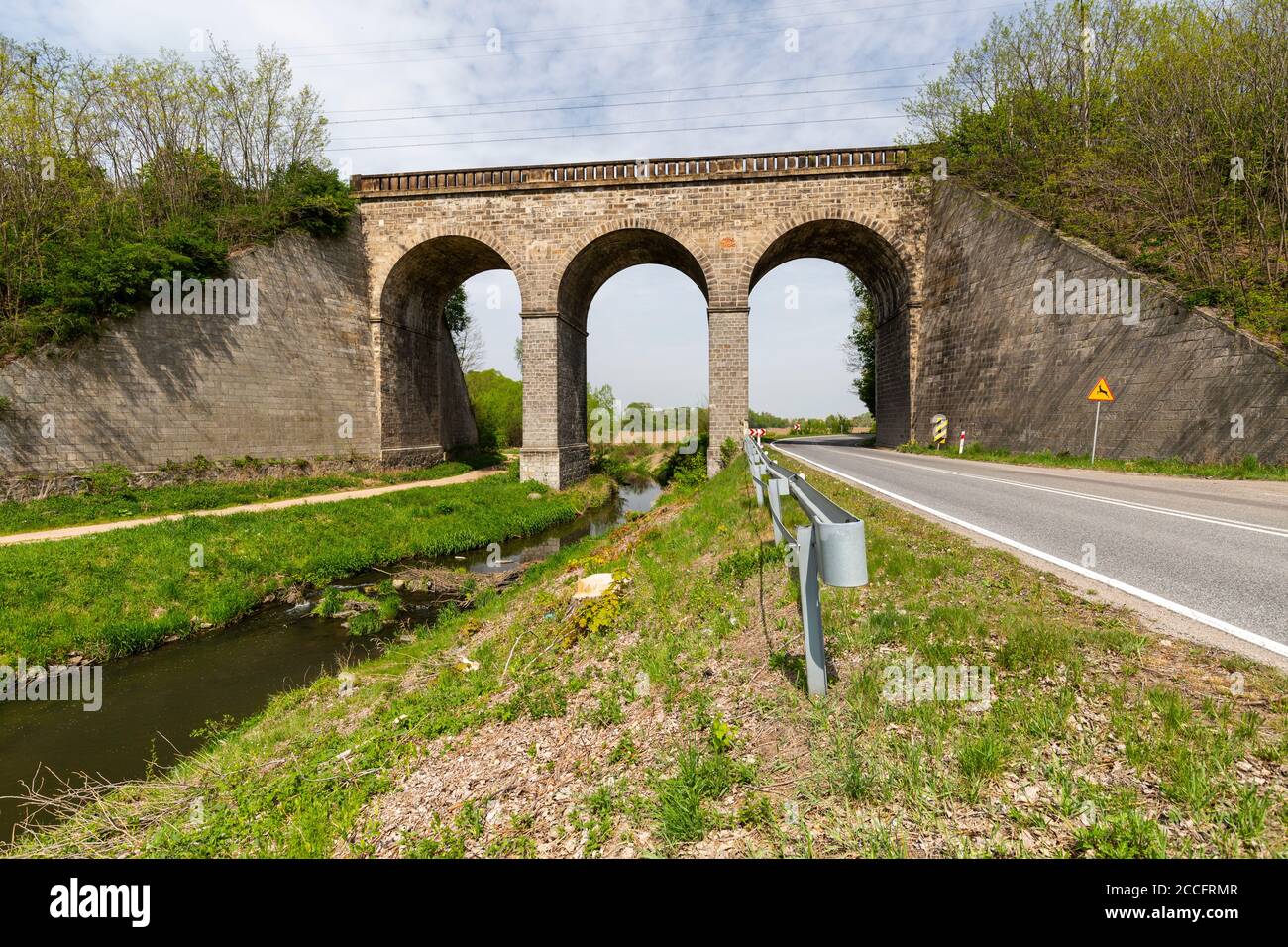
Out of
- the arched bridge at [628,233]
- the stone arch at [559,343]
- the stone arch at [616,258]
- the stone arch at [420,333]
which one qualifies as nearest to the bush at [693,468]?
the arched bridge at [628,233]

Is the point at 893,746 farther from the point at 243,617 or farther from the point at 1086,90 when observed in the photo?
the point at 1086,90

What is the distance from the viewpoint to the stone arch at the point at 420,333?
71.5 ft

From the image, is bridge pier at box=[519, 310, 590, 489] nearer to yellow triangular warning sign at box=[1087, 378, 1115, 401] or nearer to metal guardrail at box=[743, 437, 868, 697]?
yellow triangular warning sign at box=[1087, 378, 1115, 401]

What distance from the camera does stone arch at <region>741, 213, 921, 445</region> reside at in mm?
20531

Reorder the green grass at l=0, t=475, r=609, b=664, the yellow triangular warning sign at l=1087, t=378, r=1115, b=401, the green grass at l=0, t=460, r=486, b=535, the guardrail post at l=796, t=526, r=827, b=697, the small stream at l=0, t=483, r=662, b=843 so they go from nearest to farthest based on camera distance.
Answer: the guardrail post at l=796, t=526, r=827, b=697
the small stream at l=0, t=483, r=662, b=843
the green grass at l=0, t=475, r=609, b=664
the green grass at l=0, t=460, r=486, b=535
the yellow triangular warning sign at l=1087, t=378, r=1115, b=401

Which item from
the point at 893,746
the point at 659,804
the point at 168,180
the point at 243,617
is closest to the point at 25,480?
the point at 243,617

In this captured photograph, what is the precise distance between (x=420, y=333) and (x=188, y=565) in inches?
677

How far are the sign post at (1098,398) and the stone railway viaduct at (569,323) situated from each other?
243 mm

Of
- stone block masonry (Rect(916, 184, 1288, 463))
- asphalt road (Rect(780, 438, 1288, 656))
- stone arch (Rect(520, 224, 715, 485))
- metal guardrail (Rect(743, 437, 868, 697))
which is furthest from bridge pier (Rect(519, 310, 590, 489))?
metal guardrail (Rect(743, 437, 868, 697))

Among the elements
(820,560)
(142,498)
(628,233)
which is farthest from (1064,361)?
(142,498)

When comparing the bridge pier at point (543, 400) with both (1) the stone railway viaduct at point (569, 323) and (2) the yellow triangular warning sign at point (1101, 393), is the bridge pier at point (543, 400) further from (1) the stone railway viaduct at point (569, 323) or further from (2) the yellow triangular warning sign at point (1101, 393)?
(2) the yellow triangular warning sign at point (1101, 393)

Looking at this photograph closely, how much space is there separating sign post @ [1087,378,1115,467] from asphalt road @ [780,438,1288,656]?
255 cm
